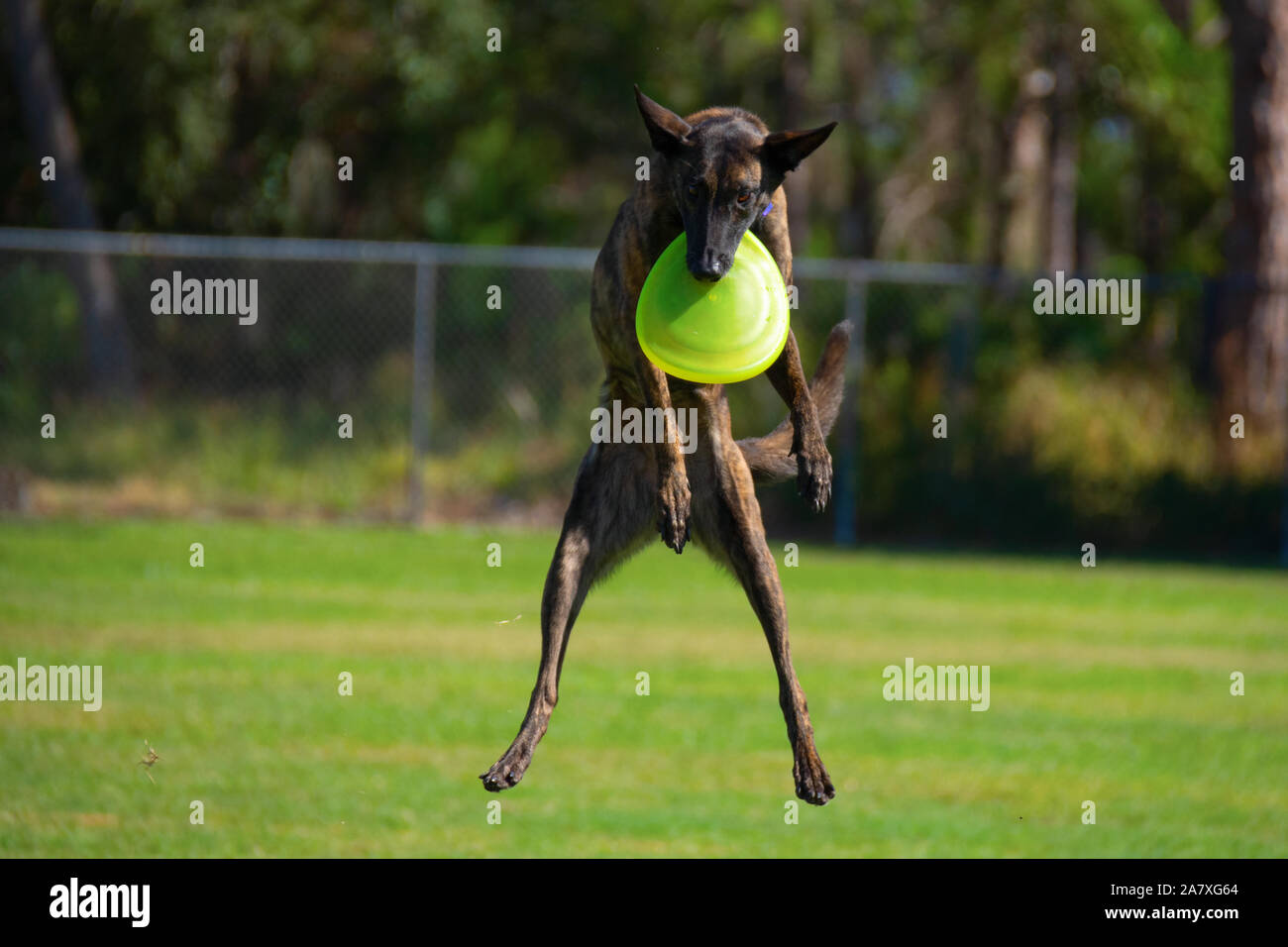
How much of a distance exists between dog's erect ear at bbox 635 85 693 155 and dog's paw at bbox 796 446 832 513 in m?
1.02

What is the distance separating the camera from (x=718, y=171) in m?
4.54

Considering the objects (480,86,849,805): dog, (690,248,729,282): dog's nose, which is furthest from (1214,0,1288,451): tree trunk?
(690,248,729,282): dog's nose

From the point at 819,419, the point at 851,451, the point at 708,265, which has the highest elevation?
the point at 851,451

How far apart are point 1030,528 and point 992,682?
769 cm

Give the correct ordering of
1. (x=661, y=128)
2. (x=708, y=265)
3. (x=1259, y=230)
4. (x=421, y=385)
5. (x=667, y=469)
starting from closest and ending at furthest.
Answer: (x=708, y=265)
(x=661, y=128)
(x=667, y=469)
(x=421, y=385)
(x=1259, y=230)

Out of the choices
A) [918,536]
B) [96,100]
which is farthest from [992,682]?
[96,100]

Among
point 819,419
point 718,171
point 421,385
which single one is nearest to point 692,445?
point 819,419

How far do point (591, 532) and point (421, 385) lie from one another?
14530 mm

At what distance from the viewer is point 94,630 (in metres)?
13.5

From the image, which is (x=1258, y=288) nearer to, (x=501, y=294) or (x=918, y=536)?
(x=918, y=536)

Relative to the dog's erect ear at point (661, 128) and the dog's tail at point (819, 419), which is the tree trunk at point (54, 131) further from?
the dog's erect ear at point (661, 128)

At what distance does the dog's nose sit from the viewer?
14.7 feet

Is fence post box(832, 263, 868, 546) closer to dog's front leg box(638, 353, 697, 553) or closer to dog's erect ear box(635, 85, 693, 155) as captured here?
dog's front leg box(638, 353, 697, 553)

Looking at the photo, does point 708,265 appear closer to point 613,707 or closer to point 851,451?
point 613,707
